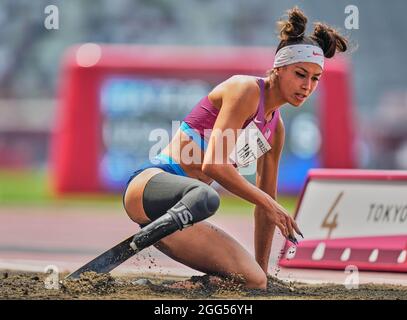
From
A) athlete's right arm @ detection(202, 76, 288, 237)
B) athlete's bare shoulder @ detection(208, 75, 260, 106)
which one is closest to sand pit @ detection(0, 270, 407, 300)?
athlete's right arm @ detection(202, 76, 288, 237)

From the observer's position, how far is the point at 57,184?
53.6 ft

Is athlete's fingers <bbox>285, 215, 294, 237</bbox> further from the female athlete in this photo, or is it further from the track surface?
the track surface

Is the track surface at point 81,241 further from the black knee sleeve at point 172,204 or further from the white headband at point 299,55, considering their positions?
the white headband at point 299,55

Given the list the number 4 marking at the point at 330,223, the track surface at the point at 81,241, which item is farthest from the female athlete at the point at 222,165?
the number 4 marking at the point at 330,223

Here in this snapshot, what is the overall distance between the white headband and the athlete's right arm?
1.25 ft

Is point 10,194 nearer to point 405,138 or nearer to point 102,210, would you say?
point 102,210

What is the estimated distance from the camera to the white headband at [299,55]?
587 cm

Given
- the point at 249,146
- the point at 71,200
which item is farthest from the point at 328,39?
the point at 71,200

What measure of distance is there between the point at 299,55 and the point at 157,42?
18953mm

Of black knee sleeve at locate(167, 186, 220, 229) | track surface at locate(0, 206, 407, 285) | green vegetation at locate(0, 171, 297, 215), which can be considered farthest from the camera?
green vegetation at locate(0, 171, 297, 215)

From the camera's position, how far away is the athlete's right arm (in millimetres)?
5539

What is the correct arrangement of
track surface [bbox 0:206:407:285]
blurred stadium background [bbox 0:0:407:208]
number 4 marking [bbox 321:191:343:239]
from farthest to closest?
blurred stadium background [bbox 0:0:407:208], number 4 marking [bbox 321:191:343:239], track surface [bbox 0:206:407:285]

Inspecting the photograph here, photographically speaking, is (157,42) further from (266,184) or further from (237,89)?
(237,89)
